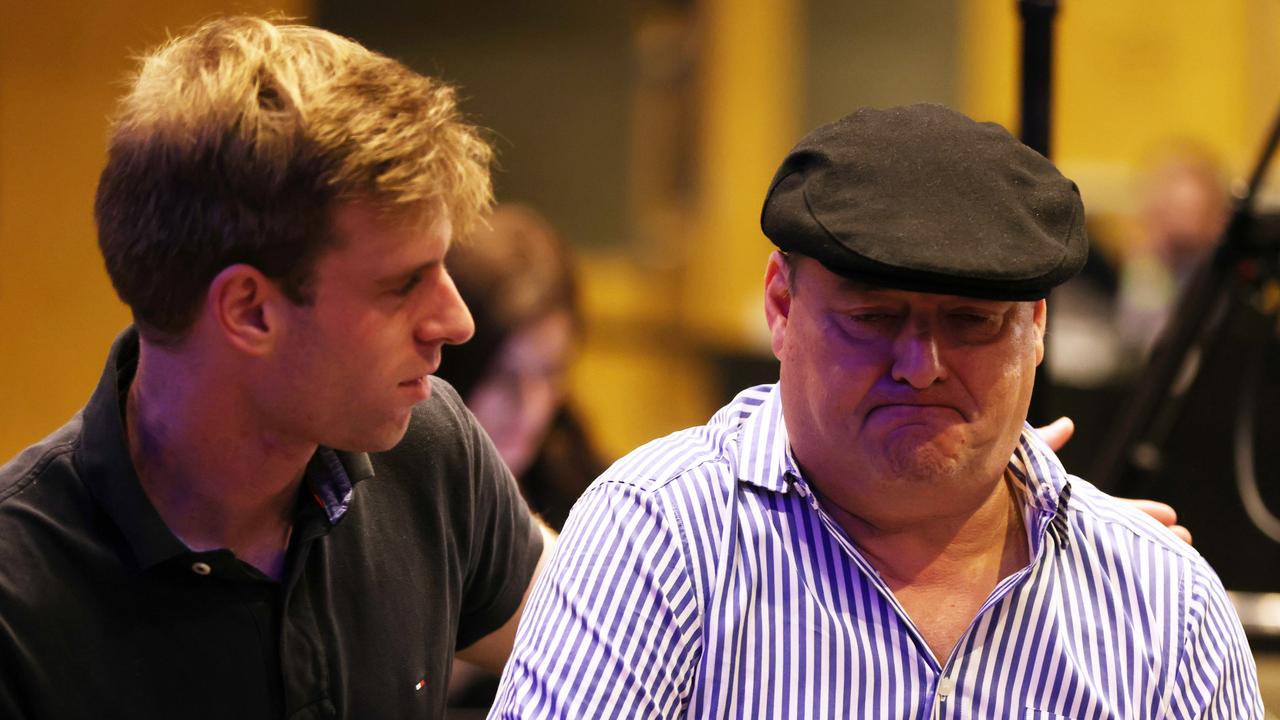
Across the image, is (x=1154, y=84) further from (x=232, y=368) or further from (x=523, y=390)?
(x=232, y=368)

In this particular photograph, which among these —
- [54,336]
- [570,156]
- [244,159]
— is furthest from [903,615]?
[570,156]

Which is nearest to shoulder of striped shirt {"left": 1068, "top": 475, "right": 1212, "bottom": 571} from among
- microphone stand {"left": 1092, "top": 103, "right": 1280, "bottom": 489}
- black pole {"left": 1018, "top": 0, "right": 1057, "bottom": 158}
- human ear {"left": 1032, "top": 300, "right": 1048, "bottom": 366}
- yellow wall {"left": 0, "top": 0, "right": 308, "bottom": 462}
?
human ear {"left": 1032, "top": 300, "right": 1048, "bottom": 366}

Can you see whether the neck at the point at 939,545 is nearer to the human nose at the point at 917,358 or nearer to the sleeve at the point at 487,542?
the human nose at the point at 917,358

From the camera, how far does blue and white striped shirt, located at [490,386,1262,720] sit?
1.34 meters

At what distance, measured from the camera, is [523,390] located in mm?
2680

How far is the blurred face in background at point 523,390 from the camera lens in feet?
8.70

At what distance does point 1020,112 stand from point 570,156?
3.81m

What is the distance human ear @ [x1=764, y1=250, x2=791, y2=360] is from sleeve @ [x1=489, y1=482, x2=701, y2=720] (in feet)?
0.66

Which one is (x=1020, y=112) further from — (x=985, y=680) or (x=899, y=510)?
(x=985, y=680)

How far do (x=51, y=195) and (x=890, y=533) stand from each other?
3.18 m

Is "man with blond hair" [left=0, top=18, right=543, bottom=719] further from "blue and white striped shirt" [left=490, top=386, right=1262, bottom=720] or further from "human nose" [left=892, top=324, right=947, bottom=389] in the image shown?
"human nose" [left=892, top=324, right=947, bottom=389]

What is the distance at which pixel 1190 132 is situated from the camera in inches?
236

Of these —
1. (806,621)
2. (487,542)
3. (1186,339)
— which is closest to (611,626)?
(806,621)

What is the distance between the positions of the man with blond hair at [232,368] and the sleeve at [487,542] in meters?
0.22
